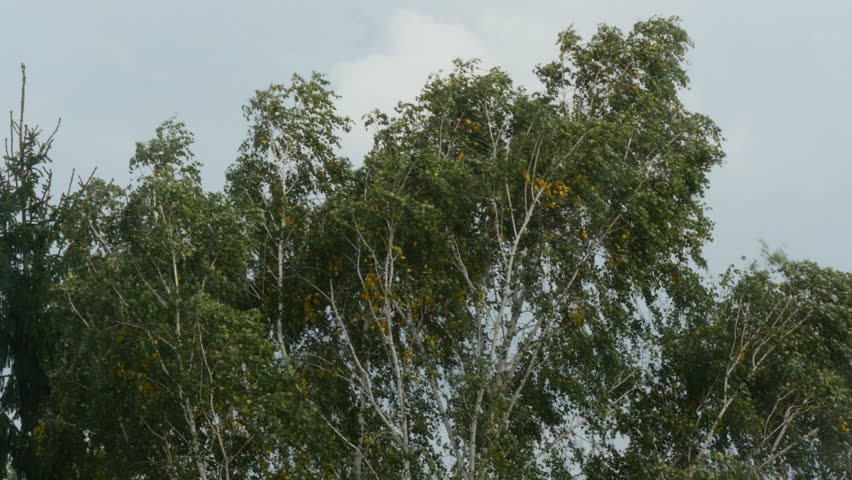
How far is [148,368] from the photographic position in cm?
1820

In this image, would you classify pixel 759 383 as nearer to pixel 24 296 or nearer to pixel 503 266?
pixel 503 266

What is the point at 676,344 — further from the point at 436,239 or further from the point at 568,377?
the point at 436,239

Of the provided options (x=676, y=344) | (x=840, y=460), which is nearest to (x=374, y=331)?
(x=676, y=344)

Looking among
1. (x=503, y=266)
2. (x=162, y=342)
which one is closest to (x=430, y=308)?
(x=503, y=266)

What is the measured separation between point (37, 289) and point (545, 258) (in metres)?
11.1

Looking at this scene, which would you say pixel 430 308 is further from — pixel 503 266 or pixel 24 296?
pixel 24 296

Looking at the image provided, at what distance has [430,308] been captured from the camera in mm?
21781

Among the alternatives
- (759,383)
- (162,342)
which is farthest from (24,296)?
(759,383)

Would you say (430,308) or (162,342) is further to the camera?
(430,308)

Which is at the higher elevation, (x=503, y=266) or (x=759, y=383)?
(x=503, y=266)

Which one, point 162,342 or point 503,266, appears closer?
point 162,342

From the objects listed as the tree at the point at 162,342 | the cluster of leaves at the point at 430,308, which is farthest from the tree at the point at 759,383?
the tree at the point at 162,342

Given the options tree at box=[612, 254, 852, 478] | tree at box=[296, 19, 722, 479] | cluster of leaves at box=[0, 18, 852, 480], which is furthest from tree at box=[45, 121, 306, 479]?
tree at box=[612, 254, 852, 478]

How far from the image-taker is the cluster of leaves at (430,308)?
734 inches
